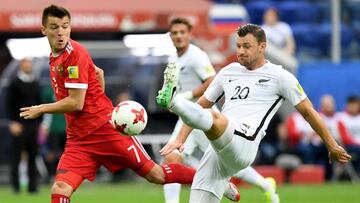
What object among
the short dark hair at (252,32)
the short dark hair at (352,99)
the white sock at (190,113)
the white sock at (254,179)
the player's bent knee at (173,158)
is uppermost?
the short dark hair at (252,32)

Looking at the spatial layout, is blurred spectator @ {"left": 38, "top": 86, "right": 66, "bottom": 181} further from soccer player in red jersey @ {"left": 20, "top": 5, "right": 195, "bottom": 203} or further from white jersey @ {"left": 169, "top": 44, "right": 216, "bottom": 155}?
soccer player in red jersey @ {"left": 20, "top": 5, "right": 195, "bottom": 203}

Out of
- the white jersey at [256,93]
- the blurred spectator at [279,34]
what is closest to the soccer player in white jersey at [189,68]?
the white jersey at [256,93]

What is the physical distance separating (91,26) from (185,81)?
8.61 metres

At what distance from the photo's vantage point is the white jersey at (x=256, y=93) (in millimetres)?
10180

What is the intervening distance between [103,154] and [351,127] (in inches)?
471

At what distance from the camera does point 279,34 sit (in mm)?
23203

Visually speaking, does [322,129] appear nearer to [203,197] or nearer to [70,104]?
[203,197]

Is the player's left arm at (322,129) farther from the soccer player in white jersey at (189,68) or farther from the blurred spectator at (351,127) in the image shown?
the blurred spectator at (351,127)

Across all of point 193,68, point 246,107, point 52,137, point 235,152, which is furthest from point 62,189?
point 52,137

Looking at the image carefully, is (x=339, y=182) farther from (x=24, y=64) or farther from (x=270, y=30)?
(x=24, y=64)

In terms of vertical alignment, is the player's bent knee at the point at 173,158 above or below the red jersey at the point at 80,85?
below

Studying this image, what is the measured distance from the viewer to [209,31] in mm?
22109

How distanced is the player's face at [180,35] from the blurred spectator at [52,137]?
833 centimetres

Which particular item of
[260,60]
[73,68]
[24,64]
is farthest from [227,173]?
[24,64]
